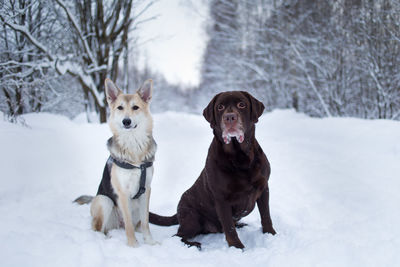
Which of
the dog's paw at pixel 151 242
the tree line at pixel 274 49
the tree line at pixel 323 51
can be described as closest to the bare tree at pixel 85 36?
the tree line at pixel 274 49

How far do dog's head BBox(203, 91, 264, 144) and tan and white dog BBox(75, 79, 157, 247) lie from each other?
0.75 meters

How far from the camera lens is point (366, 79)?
9.03 metres

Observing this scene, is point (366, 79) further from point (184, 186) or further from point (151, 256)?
point (151, 256)

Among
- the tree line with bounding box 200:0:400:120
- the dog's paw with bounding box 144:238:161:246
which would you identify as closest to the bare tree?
the tree line with bounding box 200:0:400:120

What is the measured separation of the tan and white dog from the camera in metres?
2.79

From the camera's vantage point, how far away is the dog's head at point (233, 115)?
2.41 m

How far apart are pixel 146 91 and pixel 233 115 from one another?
1.17m

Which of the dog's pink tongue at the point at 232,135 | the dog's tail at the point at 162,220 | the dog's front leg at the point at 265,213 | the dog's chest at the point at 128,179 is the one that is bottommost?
the dog's tail at the point at 162,220

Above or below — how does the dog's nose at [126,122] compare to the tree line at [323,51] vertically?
below

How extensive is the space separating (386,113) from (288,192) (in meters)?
5.98

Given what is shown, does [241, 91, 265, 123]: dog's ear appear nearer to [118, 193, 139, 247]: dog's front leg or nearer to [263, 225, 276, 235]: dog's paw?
[263, 225, 276, 235]: dog's paw

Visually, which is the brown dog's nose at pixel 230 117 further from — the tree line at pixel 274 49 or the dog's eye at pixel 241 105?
the tree line at pixel 274 49

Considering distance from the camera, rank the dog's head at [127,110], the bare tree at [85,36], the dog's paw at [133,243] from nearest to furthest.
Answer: the dog's paw at [133,243]
the dog's head at [127,110]
the bare tree at [85,36]

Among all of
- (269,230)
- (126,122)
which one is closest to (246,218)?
(269,230)
